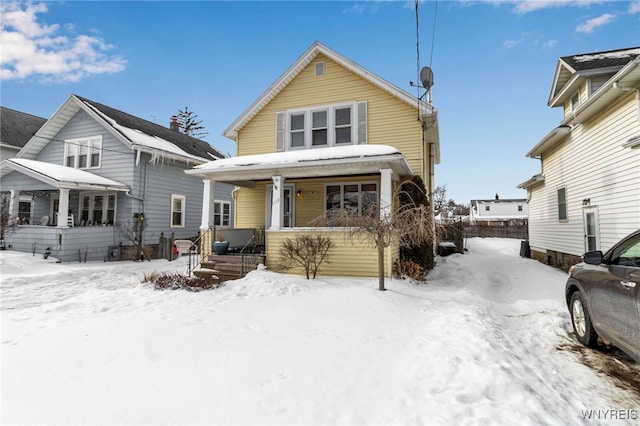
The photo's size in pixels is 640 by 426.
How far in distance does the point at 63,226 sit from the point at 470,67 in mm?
18204

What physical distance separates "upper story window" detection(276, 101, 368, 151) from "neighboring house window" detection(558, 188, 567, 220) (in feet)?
27.9

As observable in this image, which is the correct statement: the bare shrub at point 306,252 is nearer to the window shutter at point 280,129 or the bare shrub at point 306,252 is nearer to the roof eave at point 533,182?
the window shutter at point 280,129

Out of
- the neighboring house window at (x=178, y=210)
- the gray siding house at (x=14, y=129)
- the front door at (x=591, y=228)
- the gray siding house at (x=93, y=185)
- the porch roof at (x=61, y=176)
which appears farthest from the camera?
the gray siding house at (x=14, y=129)

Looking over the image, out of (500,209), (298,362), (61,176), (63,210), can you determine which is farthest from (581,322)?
(500,209)

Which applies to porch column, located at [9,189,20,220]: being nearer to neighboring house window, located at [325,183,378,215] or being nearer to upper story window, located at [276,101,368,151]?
upper story window, located at [276,101,368,151]

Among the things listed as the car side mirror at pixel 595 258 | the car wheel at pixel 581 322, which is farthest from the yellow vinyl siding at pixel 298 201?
the car side mirror at pixel 595 258

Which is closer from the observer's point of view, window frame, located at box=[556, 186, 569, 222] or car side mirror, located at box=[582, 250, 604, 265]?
car side mirror, located at box=[582, 250, 604, 265]

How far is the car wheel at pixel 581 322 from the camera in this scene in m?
4.46

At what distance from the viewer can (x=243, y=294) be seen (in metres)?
7.07

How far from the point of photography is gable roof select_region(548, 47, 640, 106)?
412 inches

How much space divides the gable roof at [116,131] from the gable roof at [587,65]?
18094 millimetres

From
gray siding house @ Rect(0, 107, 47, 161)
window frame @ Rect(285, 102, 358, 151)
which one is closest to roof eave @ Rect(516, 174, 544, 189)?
window frame @ Rect(285, 102, 358, 151)

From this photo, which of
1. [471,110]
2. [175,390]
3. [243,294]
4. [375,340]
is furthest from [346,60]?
[175,390]

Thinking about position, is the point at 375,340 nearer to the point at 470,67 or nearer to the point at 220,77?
the point at 470,67
